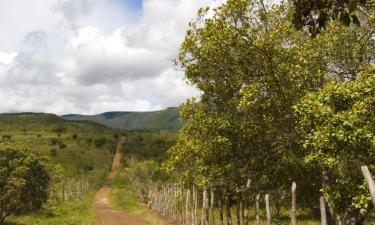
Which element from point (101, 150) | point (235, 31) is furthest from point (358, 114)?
point (101, 150)

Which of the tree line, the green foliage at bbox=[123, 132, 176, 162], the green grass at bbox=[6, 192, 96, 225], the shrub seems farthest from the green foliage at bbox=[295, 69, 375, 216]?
the shrub

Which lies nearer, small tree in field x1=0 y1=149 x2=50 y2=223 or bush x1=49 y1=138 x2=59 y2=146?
small tree in field x1=0 y1=149 x2=50 y2=223

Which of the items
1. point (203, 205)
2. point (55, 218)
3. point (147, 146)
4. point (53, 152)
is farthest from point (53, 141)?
point (203, 205)

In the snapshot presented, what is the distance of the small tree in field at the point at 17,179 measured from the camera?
30.7 meters

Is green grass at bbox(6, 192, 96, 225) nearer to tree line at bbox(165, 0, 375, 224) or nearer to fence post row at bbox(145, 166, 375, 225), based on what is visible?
fence post row at bbox(145, 166, 375, 225)

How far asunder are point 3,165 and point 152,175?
44.7m

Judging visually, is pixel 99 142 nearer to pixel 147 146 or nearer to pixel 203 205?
pixel 147 146

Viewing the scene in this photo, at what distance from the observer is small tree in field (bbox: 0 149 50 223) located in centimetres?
3067

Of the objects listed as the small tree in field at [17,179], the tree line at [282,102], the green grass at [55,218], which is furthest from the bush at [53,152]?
the tree line at [282,102]

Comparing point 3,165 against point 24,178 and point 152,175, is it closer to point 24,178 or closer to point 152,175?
point 24,178

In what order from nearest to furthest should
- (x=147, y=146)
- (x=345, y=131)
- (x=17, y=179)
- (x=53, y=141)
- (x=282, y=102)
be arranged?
(x=345, y=131) → (x=282, y=102) → (x=17, y=179) → (x=53, y=141) → (x=147, y=146)

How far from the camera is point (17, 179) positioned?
30891 millimetres

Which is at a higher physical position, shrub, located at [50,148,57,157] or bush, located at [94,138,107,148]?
bush, located at [94,138,107,148]

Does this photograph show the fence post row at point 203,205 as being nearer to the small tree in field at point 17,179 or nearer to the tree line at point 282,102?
the tree line at point 282,102
